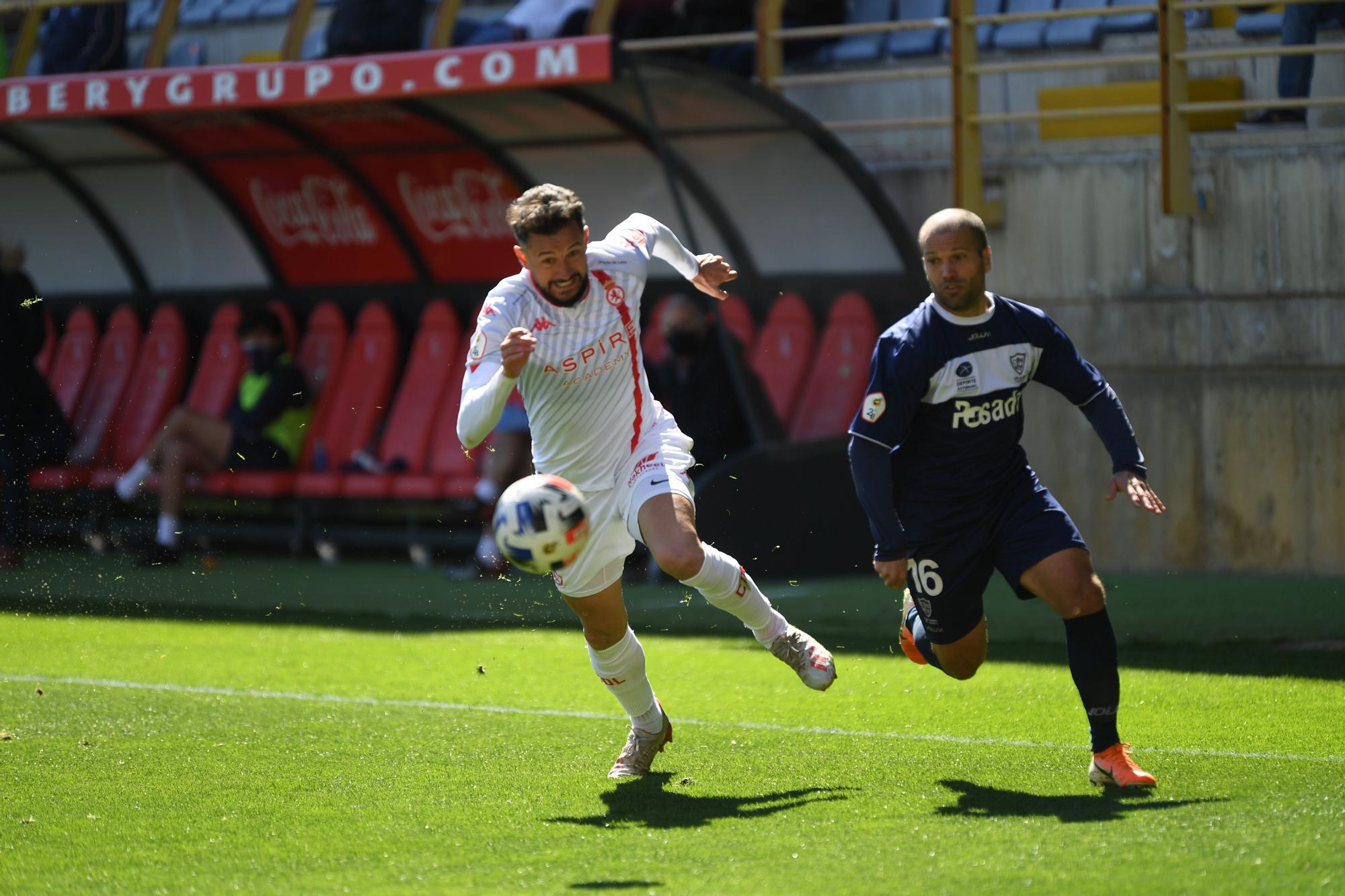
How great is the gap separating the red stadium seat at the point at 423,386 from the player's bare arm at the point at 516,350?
7939mm

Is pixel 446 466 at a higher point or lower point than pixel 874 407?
lower

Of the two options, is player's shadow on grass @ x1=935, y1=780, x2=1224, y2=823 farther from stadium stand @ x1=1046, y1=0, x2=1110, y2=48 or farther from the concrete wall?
stadium stand @ x1=1046, y1=0, x2=1110, y2=48

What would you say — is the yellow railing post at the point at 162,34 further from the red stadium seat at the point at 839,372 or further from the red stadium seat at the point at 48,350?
the red stadium seat at the point at 839,372

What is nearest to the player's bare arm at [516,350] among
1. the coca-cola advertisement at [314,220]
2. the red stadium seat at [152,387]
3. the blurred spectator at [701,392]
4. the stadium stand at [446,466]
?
the blurred spectator at [701,392]

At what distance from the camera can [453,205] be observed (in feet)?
43.7

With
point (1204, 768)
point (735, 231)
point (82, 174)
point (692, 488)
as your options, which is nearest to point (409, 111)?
point (735, 231)

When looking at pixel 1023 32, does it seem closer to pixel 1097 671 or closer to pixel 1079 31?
pixel 1079 31

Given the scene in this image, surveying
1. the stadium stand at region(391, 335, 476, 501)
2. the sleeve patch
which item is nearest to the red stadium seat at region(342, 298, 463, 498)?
the stadium stand at region(391, 335, 476, 501)

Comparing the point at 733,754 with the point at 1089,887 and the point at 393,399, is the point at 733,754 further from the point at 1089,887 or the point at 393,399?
the point at 393,399

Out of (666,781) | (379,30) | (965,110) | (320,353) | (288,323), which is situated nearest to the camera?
(666,781)

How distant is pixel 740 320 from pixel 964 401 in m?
6.50

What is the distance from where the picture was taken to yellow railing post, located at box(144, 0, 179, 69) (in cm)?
1377

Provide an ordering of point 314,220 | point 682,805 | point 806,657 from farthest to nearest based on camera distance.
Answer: point 314,220 < point 806,657 < point 682,805

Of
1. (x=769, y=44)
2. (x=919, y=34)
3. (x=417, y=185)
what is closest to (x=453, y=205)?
(x=417, y=185)
